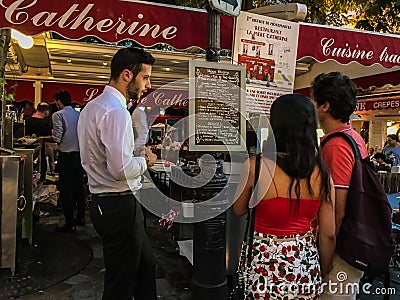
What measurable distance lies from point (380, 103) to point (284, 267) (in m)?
8.99

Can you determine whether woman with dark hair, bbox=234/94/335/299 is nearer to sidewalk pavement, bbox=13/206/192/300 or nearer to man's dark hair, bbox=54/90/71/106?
sidewalk pavement, bbox=13/206/192/300

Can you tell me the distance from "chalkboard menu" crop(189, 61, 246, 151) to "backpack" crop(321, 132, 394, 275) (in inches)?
56.4

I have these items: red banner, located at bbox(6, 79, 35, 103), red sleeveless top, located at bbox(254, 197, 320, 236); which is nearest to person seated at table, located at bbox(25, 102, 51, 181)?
red banner, located at bbox(6, 79, 35, 103)

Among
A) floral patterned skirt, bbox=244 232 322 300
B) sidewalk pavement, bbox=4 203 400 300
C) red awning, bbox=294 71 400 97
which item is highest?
red awning, bbox=294 71 400 97

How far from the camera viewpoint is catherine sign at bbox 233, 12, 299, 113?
353 centimetres

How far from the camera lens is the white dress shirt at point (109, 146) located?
7.22 ft

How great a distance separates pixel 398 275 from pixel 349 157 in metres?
3.02

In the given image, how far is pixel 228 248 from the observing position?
3408mm

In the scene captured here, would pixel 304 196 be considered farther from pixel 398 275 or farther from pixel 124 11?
pixel 398 275

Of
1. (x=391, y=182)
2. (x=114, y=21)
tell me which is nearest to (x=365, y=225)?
(x=114, y=21)

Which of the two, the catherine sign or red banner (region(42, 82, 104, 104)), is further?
red banner (region(42, 82, 104, 104))

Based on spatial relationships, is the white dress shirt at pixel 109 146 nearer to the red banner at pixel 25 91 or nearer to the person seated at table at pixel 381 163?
the person seated at table at pixel 381 163

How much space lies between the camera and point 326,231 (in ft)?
6.00

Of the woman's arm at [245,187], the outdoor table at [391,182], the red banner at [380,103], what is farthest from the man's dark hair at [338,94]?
the red banner at [380,103]
